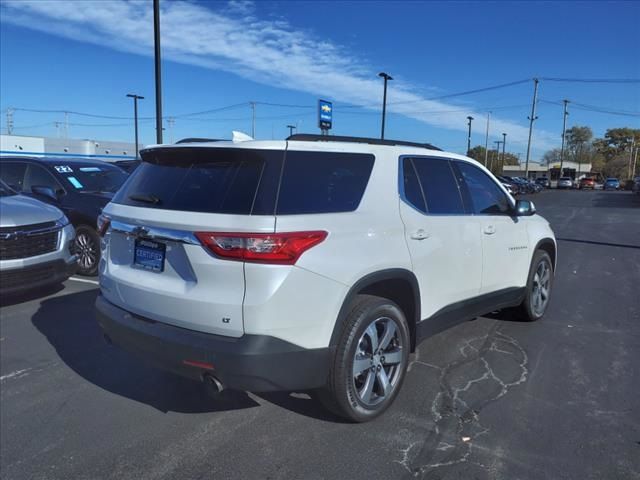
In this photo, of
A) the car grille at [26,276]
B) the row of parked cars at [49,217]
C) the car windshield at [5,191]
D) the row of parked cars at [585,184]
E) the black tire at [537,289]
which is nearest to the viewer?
the black tire at [537,289]

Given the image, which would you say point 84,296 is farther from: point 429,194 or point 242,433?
point 429,194

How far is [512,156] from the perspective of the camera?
480 ft

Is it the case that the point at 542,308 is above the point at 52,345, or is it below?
above

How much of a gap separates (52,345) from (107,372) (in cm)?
100

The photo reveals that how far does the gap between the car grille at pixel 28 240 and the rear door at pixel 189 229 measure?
2.90 m

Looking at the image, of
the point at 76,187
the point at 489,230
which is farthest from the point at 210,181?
the point at 76,187

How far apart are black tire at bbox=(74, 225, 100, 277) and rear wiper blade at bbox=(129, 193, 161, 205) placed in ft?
14.8

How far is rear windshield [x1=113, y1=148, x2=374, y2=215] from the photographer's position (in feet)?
9.11

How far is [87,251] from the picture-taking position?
7449 mm

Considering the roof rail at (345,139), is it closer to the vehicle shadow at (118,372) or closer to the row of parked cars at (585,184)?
the vehicle shadow at (118,372)

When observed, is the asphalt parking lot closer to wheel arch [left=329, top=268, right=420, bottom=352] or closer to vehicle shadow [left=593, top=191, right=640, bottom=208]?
wheel arch [left=329, top=268, right=420, bottom=352]

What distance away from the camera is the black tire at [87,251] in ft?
24.2

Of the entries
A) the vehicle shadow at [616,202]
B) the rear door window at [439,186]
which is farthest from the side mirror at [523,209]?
the vehicle shadow at [616,202]

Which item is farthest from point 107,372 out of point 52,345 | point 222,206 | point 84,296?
point 84,296
